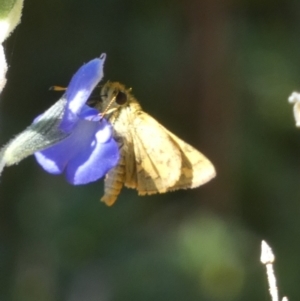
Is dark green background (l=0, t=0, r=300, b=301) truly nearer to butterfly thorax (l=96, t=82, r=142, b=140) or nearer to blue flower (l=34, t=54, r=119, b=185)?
butterfly thorax (l=96, t=82, r=142, b=140)

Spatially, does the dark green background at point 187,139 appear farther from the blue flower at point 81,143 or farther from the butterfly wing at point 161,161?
the blue flower at point 81,143

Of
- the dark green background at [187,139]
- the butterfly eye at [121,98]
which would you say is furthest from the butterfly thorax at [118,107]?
the dark green background at [187,139]

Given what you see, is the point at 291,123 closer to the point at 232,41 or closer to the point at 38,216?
the point at 232,41

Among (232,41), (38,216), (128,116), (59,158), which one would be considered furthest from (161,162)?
(232,41)

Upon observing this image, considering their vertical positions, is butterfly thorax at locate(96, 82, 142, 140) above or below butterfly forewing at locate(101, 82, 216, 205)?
above

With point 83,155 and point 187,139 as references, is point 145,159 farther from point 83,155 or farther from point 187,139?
point 187,139

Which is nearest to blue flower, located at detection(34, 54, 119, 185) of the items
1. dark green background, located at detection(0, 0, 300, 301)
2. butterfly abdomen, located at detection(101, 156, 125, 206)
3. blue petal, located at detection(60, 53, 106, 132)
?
blue petal, located at detection(60, 53, 106, 132)

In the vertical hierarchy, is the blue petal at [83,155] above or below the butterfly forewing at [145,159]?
above

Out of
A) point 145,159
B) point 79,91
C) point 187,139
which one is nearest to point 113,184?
point 145,159

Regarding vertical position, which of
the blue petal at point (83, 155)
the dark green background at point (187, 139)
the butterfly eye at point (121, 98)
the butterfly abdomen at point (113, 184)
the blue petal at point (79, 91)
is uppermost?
the blue petal at point (79, 91)
